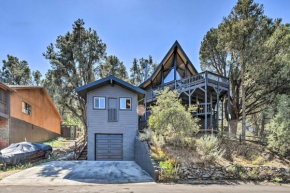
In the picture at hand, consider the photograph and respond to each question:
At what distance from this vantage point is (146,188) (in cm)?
663

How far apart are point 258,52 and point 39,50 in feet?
70.6

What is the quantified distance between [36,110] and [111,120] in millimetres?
11763

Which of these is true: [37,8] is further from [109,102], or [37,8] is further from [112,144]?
[112,144]

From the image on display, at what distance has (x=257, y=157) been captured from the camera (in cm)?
1055

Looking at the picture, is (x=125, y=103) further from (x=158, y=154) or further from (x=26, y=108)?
(x=26, y=108)

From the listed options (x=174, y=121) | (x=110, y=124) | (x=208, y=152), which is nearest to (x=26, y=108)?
(x=110, y=124)

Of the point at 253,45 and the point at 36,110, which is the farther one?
the point at 36,110

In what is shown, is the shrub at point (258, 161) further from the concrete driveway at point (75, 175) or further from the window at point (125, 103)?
the window at point (125, 103)

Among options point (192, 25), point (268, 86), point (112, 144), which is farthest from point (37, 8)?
point (268, 86)

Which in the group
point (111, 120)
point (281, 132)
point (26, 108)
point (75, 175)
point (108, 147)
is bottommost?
point (75, 175)

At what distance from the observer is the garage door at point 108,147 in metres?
12.5

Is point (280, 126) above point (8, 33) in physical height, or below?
below

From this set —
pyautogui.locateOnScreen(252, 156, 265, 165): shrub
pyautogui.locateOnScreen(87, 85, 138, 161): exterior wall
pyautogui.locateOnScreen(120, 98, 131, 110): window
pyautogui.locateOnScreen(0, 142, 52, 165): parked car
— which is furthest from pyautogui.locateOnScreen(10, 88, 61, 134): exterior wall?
pyautogui.locateOnScreen(252, 156, 265, 165): shrub

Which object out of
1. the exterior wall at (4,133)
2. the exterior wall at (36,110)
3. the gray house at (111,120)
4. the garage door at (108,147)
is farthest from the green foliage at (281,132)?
the exterior wall at (36,110)
